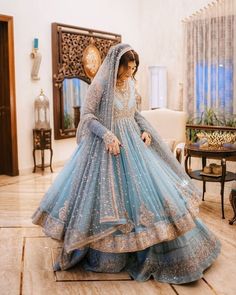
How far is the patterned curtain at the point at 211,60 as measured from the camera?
6676 millimetres

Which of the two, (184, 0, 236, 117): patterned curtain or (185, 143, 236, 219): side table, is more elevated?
(184, 0, 236, 117): patterned curtain

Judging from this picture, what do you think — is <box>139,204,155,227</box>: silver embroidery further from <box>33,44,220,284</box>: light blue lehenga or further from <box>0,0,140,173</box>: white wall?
<box>0,0,140,173</box>: white wall

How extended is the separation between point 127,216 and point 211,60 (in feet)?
16.1

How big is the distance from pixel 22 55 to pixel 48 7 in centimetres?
88

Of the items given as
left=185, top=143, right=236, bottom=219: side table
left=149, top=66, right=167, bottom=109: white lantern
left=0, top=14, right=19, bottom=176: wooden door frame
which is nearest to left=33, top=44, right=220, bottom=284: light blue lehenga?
left=185, top=143, right=236, bottom=219: side table

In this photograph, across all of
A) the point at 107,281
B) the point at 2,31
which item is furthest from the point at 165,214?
the point at 2,31

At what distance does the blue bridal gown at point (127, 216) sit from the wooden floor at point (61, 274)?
0.07 meters

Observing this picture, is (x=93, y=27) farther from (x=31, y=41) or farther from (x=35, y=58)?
(x=35, y=58)

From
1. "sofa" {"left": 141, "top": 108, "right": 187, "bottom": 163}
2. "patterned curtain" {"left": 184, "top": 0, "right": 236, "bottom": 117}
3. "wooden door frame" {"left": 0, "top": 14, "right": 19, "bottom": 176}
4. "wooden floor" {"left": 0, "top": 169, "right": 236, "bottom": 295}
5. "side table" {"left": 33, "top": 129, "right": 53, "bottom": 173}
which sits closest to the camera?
"wooden floor" {"left": 0, "top": 169, "right": 236, "bottom": 295}

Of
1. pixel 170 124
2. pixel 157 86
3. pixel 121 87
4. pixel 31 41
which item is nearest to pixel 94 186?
pixel 121 87

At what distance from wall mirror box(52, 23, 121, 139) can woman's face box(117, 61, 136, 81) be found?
3.58 meters

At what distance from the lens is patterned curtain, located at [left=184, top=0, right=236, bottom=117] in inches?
263

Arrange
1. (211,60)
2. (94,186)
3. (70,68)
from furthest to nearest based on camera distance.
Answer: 1. (211,60)
2. (70,68)
3. (94,186)

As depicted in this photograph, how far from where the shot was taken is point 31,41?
599 cm
